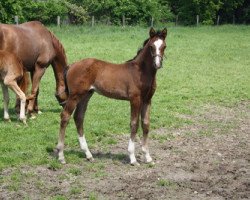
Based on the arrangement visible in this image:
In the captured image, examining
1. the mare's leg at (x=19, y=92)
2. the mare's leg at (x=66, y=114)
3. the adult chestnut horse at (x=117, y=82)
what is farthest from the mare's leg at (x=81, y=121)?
the mare's leg at (x=19, y=92)

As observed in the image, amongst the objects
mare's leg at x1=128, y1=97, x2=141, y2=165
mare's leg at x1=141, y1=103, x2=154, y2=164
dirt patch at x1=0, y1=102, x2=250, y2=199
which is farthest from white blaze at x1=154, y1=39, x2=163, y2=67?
dirt patch at x1=0, y1=102, x2=250, y2=199

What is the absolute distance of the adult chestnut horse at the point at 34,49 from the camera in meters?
10.7

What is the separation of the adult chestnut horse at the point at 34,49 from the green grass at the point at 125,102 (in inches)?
32.9

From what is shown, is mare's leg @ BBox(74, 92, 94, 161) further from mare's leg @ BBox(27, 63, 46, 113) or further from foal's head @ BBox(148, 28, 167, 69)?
mare's leg @ BBox(27, 63, 46, 113)

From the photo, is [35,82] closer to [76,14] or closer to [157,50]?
[157,50]

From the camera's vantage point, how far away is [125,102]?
12.7 m

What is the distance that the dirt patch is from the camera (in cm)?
666

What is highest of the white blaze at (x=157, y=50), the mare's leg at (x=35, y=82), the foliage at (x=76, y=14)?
the white blaze at (x=157, y=50)

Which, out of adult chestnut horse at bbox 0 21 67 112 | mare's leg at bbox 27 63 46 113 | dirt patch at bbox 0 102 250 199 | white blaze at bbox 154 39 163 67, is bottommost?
dirt patch at bbox 0 102 250 199

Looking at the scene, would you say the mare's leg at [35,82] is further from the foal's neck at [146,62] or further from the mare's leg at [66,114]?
the foal's neck at [146,62]

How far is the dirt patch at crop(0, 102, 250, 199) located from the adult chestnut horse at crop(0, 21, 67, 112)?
257 cm

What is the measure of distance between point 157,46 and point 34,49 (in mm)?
4259

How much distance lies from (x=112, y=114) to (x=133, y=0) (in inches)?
1374

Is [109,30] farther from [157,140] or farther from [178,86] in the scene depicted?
[157,140]
